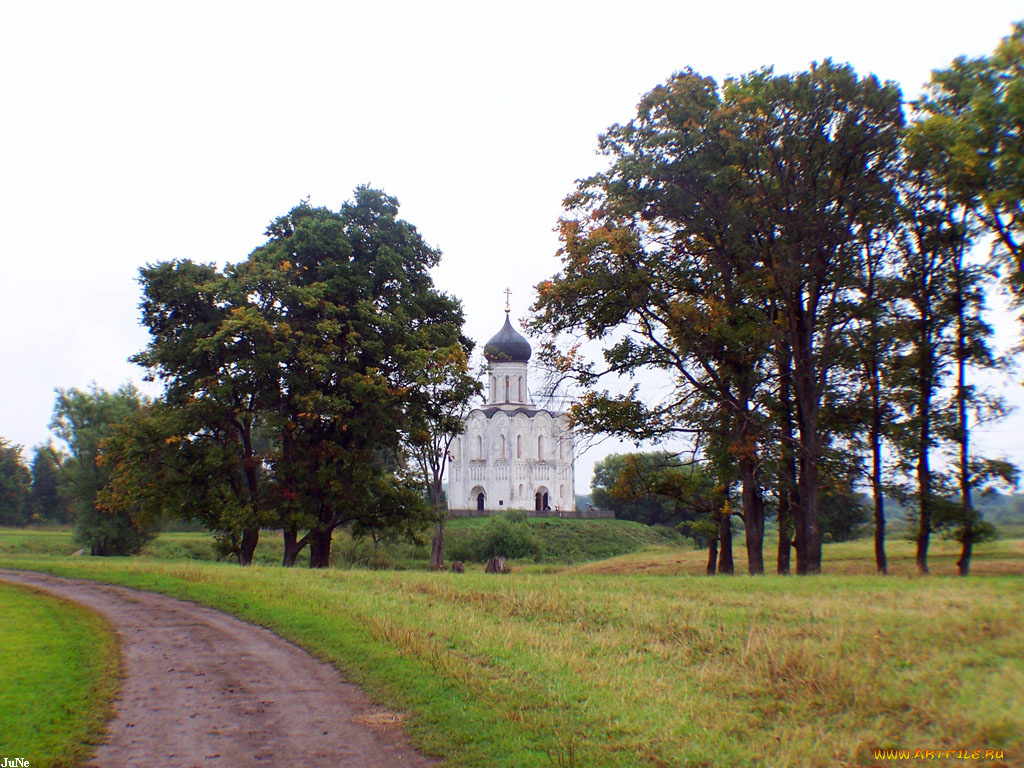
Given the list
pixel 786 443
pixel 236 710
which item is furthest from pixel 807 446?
pixel 236 710

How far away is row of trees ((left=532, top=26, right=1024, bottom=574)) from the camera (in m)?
19.4

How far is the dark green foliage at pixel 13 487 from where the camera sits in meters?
75.5

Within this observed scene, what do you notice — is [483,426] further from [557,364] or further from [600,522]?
[557,364]

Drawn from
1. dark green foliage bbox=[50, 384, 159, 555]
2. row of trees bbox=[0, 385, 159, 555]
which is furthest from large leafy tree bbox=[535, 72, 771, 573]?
dark green foliage bbox=[50, 384, 159, 555]

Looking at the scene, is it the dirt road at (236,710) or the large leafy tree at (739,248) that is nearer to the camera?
the dirt road at (236,710)

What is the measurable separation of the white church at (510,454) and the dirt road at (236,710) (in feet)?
209

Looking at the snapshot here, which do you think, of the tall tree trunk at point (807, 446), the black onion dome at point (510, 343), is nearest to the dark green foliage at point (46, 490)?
the black onion dome at point (510, 343)

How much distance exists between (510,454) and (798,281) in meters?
57.4

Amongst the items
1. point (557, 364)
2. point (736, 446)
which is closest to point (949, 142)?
point (736, 446)

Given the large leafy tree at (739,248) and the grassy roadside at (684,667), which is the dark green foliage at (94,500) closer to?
the large leafy tree at (739,248)

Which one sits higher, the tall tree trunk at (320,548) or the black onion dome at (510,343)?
the black onion dome at (510,343)

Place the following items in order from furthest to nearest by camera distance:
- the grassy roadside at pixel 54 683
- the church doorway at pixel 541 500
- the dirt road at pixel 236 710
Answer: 1. the church doorway at pixel 541 500
2. the grassy roadside at pixel 54 683
3. the dirt road at pixel 236 710

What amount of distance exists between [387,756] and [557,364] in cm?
1568

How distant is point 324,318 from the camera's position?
89.2 feet
